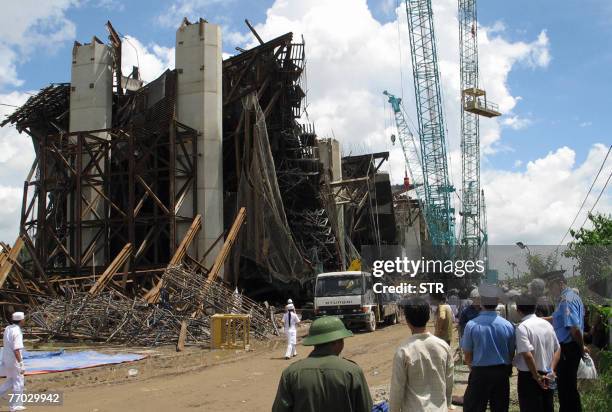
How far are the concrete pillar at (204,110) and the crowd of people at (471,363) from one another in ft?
70.9

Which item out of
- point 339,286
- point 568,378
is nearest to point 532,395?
point 568,378

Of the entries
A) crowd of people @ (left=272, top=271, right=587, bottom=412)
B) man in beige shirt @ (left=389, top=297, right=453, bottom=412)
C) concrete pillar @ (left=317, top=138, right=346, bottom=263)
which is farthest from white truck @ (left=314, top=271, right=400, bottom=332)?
man in beige shirt @ (left=389, top=297, right=453, bottom=412)

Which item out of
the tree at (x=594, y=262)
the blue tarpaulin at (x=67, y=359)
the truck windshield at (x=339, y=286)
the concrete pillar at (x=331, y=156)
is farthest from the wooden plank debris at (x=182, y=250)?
the tree at (x=594, y=262)

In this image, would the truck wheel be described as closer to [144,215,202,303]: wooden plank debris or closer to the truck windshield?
the truck windshield

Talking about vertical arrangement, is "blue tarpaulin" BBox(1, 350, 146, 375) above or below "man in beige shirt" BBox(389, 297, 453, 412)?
below

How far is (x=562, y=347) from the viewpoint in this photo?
691 cm

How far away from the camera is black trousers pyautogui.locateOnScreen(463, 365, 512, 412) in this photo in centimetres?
596

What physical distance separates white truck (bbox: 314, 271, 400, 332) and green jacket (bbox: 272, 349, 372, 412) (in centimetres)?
2032

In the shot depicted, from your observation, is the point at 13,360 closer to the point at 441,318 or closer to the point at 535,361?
the point at 441,318

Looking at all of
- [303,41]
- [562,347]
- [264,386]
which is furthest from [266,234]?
[562,347]

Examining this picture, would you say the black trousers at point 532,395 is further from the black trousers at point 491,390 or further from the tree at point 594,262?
the tree at point 594,262

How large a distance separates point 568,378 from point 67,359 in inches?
514

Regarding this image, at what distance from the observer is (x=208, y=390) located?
1207 centimetres

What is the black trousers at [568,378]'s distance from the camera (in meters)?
6.69
